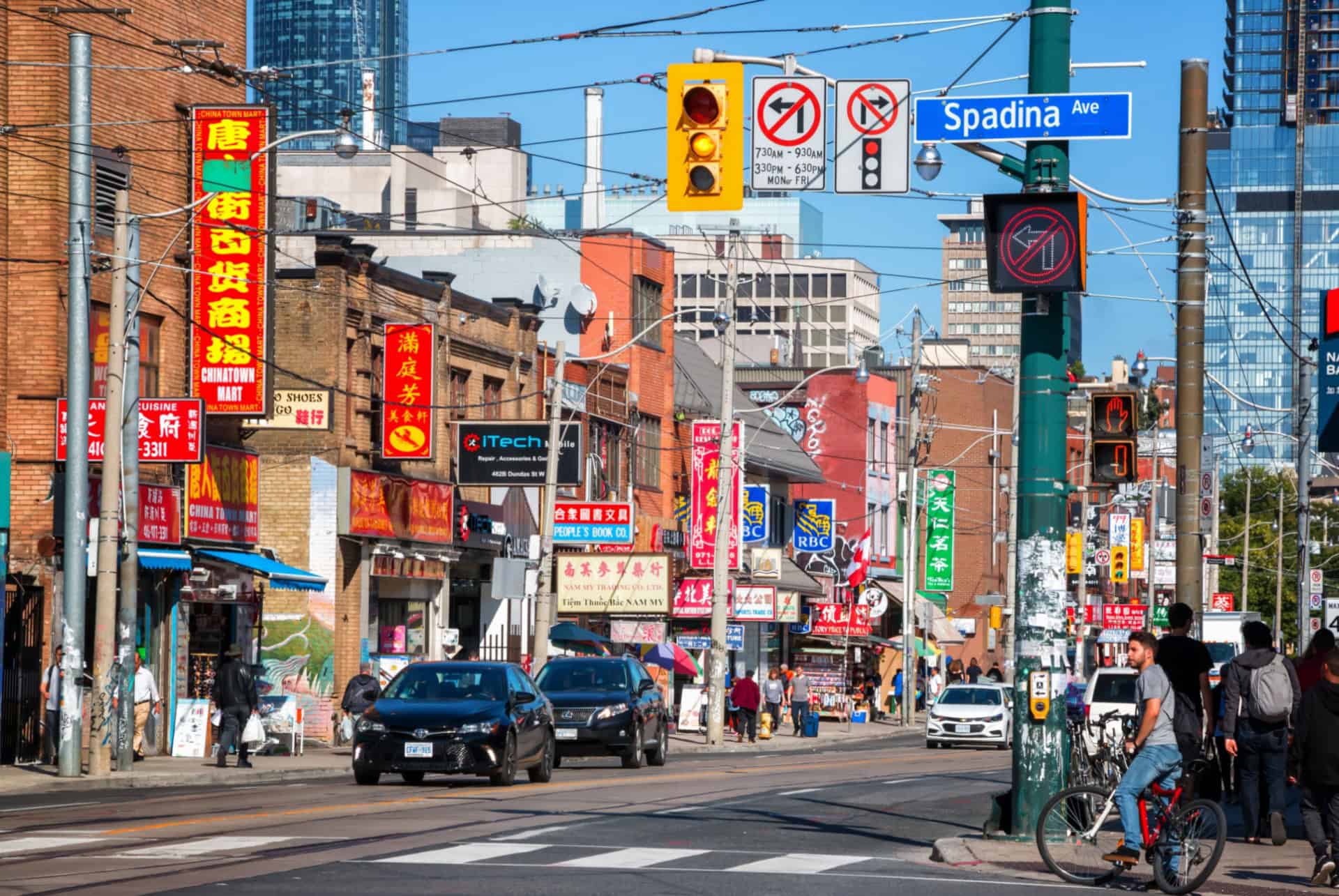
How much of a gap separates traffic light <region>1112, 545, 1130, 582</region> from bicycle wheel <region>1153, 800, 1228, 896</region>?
6643 cm

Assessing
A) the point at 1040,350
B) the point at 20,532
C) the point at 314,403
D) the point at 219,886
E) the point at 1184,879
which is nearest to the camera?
the point at 219,886

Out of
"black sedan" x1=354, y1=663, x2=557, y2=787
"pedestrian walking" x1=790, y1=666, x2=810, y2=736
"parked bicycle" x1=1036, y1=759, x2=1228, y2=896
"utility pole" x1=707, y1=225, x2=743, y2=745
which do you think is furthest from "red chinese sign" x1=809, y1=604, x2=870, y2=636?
"parked bicycle" x1=1036, y1=759, x2=1228, y2=896

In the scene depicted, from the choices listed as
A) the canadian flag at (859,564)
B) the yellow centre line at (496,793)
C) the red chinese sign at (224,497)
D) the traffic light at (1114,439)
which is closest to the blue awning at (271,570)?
the red chinese sign at (224,497)

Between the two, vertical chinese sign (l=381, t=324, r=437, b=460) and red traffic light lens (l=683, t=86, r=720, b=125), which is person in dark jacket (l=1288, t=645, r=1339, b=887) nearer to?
red traffic light lens (l=683, t=86, r=720, b=125)

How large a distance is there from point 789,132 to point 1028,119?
2508 millimetres

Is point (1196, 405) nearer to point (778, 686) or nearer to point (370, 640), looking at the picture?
point (370, 640)

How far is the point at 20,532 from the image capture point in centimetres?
3144

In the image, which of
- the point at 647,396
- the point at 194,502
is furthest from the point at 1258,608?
the point at 194,502

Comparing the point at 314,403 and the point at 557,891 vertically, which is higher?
the point at 314,403

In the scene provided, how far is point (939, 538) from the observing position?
2906 inches

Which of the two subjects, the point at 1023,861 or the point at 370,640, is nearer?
the point at 1023,861

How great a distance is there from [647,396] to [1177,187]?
32440 mm

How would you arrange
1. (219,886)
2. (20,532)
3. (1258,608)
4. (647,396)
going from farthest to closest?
(1258,608) < (647,396) < (20,532) < (219,886)

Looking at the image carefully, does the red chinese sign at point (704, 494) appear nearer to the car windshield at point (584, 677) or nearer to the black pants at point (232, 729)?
the car windshield at point (584, 677)
